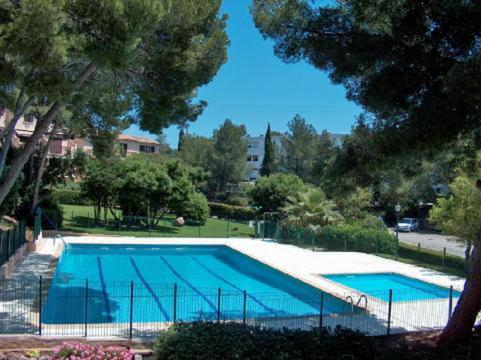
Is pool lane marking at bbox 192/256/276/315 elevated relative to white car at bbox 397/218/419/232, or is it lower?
lower

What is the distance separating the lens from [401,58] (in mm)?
9320

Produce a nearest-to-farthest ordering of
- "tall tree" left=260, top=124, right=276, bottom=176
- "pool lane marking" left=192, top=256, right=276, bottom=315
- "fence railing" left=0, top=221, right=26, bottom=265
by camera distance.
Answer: "pool lane marking" left=192, top=256, right=276, bottom=315 → "fence railing" left=0, top=221, right=26, bottom=265 → "tall tree" left=260, top=124, right=276, bottom=176

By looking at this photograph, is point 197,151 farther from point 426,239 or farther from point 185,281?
point 185,281

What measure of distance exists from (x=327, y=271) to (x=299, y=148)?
4045cm

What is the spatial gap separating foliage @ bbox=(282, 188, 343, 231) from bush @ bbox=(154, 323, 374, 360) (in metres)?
18.1

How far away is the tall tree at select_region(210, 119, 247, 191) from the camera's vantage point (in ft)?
192

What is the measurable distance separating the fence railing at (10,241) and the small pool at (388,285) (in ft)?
38.5

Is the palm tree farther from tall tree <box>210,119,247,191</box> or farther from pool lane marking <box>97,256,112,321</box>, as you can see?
tall tree <box>210,119,247,191</box>

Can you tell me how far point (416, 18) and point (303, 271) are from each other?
12.2 metres

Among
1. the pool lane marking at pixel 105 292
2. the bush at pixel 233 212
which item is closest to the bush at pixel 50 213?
the pool lane marking at pixel 105 292

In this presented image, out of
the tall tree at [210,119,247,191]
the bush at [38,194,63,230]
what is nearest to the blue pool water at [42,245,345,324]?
the bush at [38,194,63,230]

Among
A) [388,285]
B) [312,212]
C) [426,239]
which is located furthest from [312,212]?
[426,239]

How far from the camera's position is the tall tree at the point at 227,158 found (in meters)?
58.6

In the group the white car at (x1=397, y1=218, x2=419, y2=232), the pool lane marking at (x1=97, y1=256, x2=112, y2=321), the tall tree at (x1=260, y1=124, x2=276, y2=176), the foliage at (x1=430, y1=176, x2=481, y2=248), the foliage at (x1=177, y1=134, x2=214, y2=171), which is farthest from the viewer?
the foliage at (x1=177, y1=134, x2=214, y2=171)
